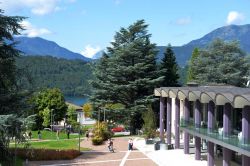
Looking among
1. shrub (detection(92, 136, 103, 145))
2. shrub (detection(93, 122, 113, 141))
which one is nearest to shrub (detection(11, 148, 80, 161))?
shrub (detection(92, 136, 103, 145))

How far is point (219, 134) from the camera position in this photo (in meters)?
33.6

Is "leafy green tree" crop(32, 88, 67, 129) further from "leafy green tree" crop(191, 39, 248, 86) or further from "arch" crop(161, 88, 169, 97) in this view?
"arch" crop(161, 88, 169, 97)

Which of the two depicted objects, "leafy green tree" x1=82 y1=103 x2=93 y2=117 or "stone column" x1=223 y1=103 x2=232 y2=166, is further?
"leafy green tree" x1=82 y1=103 x2=93 y2=117

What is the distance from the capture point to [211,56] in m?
75.8

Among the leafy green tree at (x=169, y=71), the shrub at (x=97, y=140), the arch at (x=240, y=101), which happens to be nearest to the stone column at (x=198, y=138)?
the arch at (x=240, y=101)

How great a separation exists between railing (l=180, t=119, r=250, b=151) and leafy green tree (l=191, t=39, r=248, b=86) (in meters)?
30.2

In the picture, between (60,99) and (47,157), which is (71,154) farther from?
(60,99)

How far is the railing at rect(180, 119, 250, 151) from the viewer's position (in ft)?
96.1

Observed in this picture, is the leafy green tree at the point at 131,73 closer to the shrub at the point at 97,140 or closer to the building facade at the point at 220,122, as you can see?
the shrub at the point at 97,140

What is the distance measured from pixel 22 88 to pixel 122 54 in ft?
103

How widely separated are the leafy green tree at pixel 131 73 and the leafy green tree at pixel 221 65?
12.2m

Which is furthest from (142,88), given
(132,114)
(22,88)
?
(22,88)

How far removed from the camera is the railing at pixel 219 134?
96.1ft

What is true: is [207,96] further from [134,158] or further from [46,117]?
[46,117]
